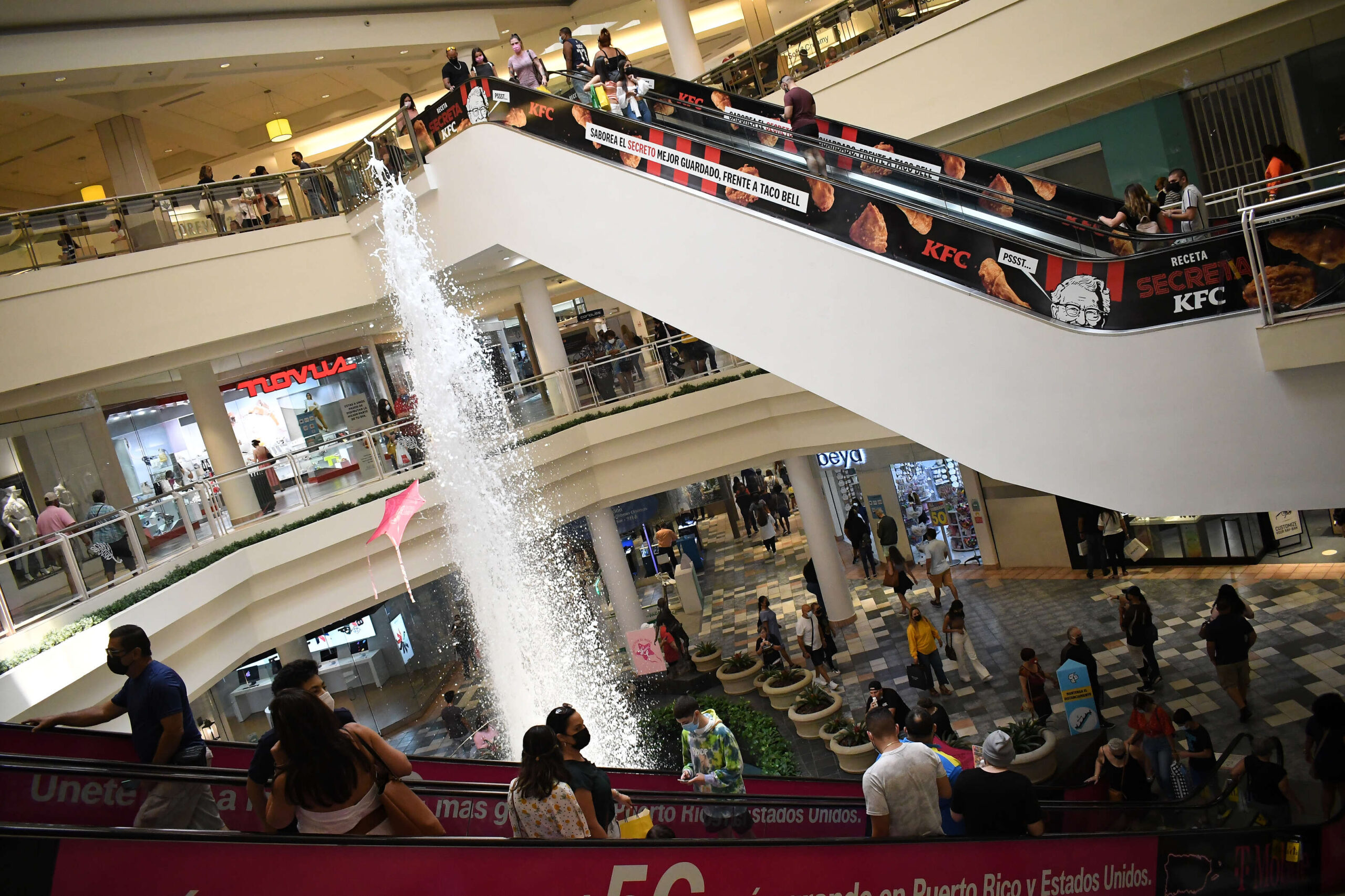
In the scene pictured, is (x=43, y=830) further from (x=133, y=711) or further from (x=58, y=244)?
(x=58, y=244)

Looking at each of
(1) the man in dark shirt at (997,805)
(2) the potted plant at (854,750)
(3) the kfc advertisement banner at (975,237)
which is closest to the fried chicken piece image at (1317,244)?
(3) the kfc advertisement banner at (975,237)

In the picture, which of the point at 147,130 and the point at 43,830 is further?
the point at 147,130

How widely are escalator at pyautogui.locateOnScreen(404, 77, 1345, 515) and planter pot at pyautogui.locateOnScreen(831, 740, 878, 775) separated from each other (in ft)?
12.7

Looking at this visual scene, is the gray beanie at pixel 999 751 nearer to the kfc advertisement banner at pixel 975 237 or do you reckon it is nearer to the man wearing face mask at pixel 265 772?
the kfc advertisement banner at pixel 975 237

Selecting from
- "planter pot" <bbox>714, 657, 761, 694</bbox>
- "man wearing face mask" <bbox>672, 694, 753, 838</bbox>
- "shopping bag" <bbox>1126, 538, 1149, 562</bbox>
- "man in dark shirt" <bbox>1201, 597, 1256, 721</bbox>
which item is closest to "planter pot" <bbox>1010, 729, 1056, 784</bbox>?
"man in dark shirt" <bbox>1201, 597, 1256, 721</bbox>

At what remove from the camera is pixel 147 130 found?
19.2 meters

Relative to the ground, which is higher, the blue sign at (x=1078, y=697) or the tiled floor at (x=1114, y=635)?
the blue sign at (x=1078, y=697)

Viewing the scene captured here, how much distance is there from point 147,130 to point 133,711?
18.6 m

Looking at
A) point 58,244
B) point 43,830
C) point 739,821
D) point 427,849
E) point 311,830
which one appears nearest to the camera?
point 43,830

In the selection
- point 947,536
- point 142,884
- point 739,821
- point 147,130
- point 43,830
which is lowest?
point 947,536

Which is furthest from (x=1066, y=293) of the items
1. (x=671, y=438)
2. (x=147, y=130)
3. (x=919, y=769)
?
(x=147, y=130)

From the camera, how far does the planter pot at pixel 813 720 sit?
1195cm

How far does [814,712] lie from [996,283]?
6791 millimetres

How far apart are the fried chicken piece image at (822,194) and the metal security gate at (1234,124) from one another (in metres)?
6.74
